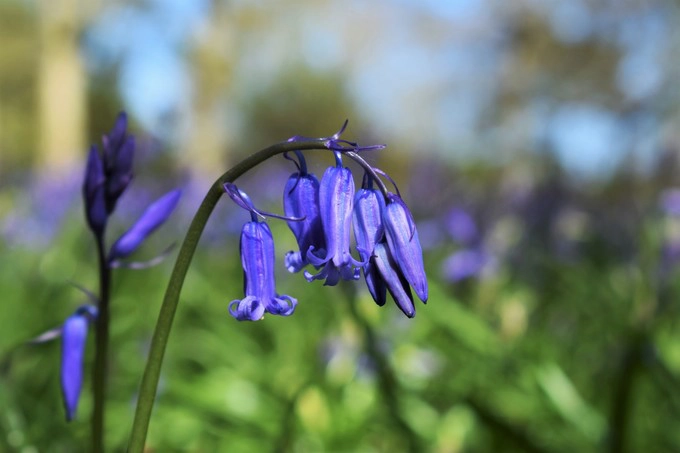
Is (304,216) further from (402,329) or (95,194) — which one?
(402,329)

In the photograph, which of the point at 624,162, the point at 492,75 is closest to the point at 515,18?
the point at 492,75

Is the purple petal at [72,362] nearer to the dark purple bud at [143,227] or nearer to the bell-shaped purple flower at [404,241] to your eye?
the dark purple bud at [143,227]

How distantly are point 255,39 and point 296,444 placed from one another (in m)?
22.8

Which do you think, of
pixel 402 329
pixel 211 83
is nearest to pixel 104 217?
pixel 402 329

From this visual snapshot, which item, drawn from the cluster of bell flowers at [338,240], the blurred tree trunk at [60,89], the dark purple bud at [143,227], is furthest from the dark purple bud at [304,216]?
the blurred tree trunk at [60,89]

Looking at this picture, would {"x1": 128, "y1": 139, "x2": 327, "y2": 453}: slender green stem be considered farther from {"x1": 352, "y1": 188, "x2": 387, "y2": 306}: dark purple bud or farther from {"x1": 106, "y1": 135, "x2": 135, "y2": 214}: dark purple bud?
{"x1": 106, "y1": 135, "x2": 135, "y2": 214}: dark purple bud

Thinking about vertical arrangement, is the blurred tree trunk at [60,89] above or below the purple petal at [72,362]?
below

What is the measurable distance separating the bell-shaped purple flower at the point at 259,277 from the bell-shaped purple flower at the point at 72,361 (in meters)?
0.33

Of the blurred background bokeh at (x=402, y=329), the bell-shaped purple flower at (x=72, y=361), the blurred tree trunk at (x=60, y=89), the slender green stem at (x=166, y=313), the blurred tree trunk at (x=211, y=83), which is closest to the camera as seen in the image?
the slender green stem at (x=166, y=313)

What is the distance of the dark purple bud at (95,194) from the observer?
3.98ft

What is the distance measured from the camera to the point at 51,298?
12.1ft

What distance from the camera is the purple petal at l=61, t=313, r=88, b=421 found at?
1158 millimetres

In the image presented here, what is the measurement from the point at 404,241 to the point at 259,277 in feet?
0.59

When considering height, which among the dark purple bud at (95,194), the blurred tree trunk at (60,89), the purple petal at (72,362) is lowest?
the blurred tree trunk at (60,89)
